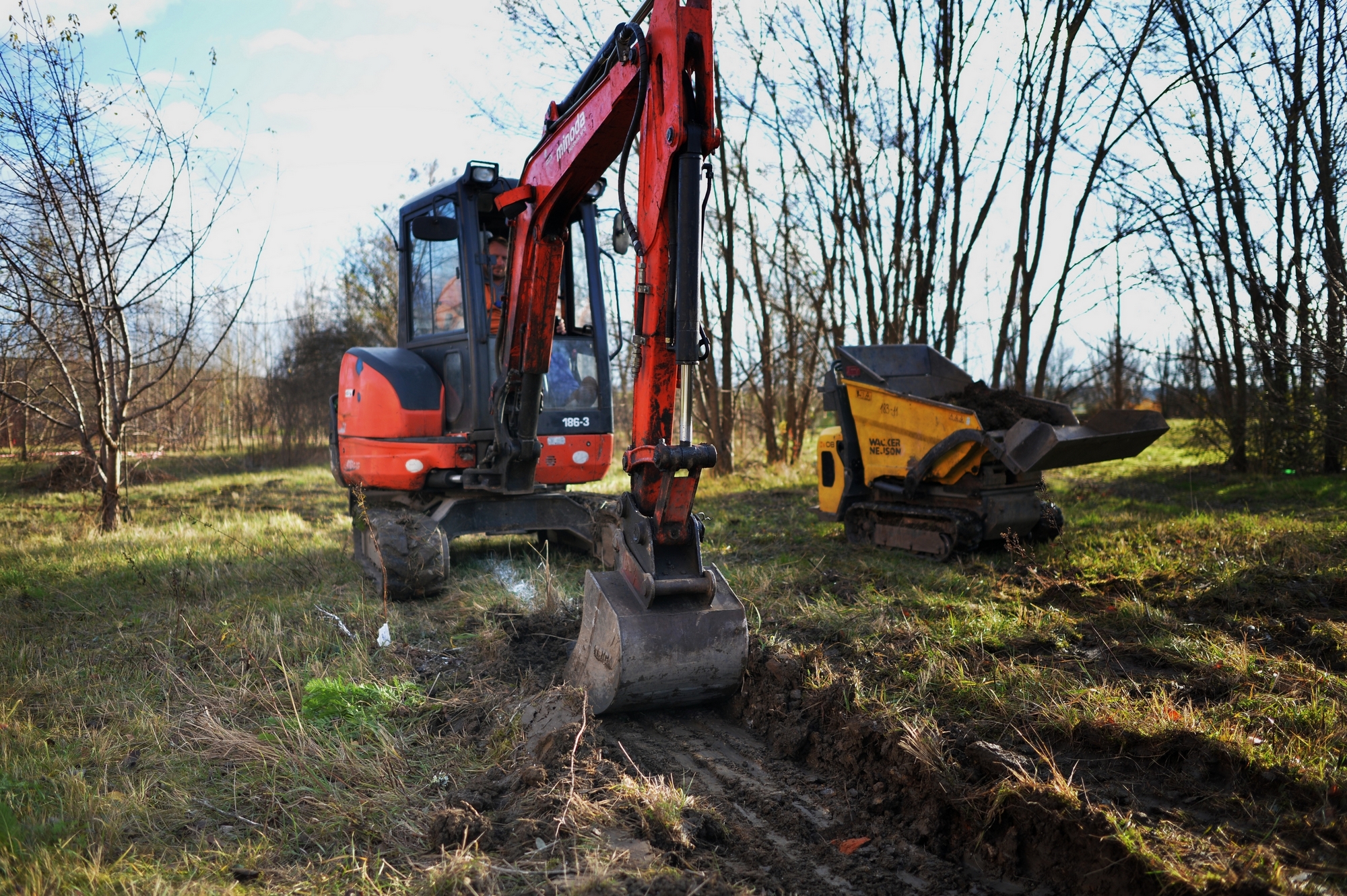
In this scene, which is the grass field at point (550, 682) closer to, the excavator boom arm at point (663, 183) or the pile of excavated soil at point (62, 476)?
the excavator boom arm at point (663, 183)

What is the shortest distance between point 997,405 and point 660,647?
4784 mm

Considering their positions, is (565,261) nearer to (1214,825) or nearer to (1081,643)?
(1081,643)

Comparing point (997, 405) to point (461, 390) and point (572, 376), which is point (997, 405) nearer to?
point (572, 376)

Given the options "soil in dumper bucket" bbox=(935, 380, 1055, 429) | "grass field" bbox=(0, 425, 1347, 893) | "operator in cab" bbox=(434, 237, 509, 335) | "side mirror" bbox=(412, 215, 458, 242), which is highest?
"side mirror" bbox=(412, 215, 458, 242)

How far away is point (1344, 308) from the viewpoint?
6285mm

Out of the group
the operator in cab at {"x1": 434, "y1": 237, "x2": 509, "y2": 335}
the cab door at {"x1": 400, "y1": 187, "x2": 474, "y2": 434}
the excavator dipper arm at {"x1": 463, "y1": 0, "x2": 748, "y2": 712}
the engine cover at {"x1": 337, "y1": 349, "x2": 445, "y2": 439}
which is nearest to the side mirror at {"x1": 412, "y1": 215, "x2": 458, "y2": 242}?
the cab door at {"x1": 400, "y1": 187, "x2": 474, "y2": 434}

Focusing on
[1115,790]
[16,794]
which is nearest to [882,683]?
[1115,790]

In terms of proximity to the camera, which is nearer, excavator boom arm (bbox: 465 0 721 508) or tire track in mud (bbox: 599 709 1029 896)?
tire track in mud (bbox: 599 709 1029 896)

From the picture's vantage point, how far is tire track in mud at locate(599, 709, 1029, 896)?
2682mm

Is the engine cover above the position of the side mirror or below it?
below

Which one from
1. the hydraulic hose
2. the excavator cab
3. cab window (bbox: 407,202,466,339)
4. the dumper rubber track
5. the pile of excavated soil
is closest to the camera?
the hydraulic hose

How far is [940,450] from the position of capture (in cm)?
717

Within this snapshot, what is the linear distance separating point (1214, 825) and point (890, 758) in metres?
1.05

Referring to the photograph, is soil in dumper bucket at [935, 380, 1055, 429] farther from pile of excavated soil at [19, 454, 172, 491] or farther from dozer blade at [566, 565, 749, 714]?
pile of excavated soil at [19, 454, 172, 491]
